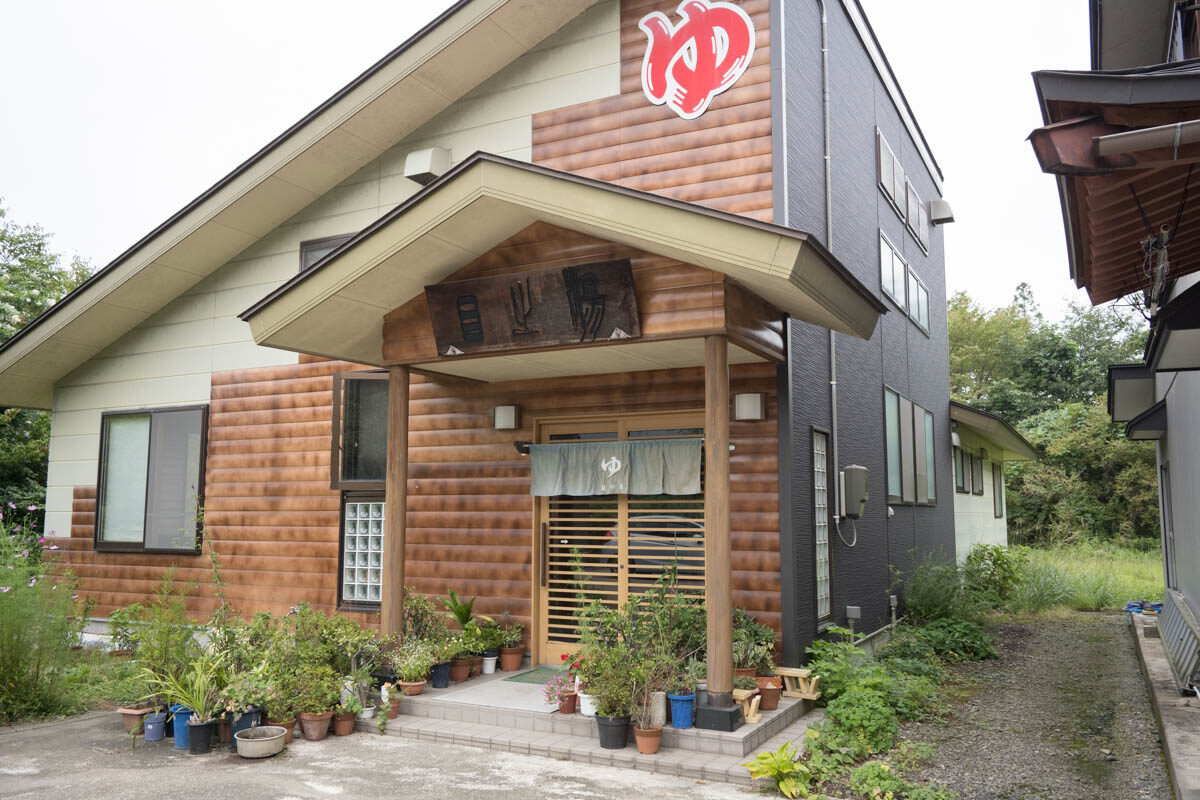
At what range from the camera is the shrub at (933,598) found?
11.1m

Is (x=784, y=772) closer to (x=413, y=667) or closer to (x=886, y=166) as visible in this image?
(x=413, y=667)

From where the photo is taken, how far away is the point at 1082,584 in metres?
15.4

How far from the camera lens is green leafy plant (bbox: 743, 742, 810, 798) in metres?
5.24

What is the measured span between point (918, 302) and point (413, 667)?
10.0 m

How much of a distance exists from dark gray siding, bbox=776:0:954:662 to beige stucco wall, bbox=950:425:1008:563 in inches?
77.0

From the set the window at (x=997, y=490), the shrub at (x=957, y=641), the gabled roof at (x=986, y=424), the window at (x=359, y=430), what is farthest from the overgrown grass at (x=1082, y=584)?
the window at (x=359, y=430)

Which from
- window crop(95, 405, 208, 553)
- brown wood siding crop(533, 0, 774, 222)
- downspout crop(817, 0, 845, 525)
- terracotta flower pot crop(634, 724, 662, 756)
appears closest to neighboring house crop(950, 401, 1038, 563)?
downspout crop(817, 0, 845, 525)

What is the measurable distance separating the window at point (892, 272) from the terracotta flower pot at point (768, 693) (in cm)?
622

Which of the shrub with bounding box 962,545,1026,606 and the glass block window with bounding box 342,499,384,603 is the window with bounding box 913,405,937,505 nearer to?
the shrub with bounding box 962,545,1026,606

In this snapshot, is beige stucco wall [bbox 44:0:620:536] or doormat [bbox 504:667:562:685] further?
beige stucco wall [bbox 44:0:620:536]

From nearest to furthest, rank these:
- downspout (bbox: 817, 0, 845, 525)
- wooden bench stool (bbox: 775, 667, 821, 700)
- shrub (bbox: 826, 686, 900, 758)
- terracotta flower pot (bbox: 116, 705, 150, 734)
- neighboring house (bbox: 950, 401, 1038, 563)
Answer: shrub (bbox: 826, 686, 900, 758) < terracotta flower pot (bbox: 116, 705, 150, 734) < wooden bench stool (bbox: 775, 667, 821, 700) < downspout (bbox: 817, 0, 845, 525) < neighboring house (bbox: 950, 401, 1038, 563)

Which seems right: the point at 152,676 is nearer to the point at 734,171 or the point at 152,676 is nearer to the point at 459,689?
the point at 459,689

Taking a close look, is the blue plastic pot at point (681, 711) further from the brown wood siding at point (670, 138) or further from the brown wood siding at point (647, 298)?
the brown wood siding at point (670, 138)

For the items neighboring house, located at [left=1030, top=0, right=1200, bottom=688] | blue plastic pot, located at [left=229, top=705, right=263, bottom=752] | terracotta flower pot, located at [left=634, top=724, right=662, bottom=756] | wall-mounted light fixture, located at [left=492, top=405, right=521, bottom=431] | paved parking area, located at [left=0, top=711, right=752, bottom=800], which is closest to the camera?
neighboring house, located at [left=1030, top=0, right=1200, bottom=688]
